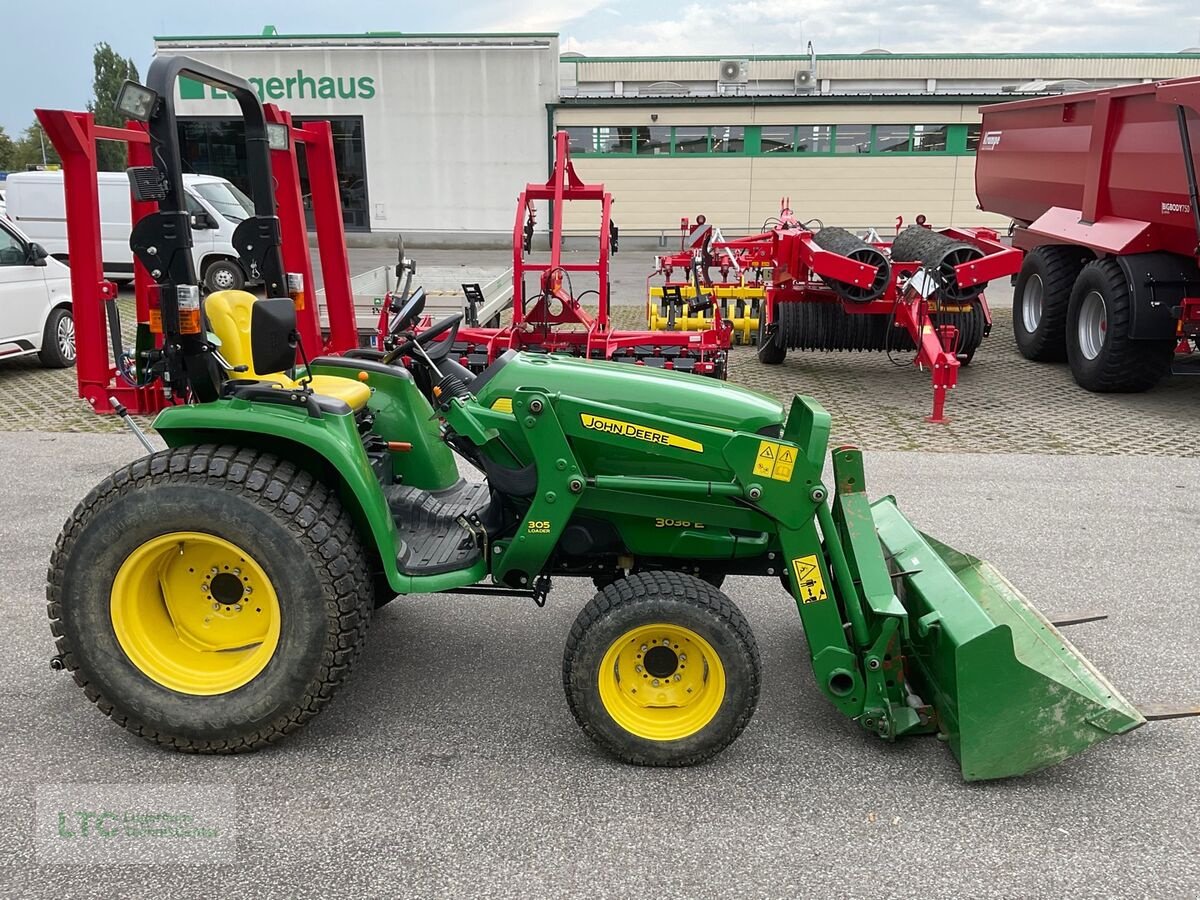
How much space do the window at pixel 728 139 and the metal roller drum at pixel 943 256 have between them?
15.5 metres

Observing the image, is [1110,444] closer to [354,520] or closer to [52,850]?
[354,520]

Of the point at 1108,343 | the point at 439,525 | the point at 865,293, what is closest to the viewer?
the point at 439,525

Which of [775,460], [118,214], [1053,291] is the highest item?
[118,214]

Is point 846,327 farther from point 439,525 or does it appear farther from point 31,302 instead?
point 31,302

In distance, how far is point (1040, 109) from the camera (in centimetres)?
1015

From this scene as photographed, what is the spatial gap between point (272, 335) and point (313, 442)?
33 centimetres

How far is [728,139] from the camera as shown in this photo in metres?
23.9

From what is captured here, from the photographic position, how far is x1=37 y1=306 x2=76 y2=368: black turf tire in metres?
8.99

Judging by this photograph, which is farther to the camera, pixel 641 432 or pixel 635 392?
pixel 635 392

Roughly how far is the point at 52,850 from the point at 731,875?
179 cm

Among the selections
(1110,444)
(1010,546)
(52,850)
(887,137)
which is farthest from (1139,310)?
(887,137)

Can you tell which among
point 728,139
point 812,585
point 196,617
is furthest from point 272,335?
point 728,139

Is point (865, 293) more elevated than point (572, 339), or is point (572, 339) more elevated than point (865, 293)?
point (865, 293)

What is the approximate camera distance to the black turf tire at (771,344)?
962 cm
